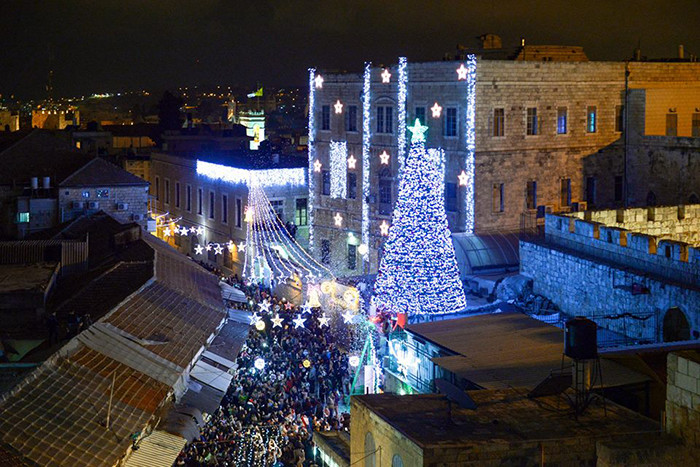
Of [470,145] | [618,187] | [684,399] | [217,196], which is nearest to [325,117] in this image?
[217,196]

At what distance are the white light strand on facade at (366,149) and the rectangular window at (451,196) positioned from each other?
4464mm

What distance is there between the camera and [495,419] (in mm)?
13312

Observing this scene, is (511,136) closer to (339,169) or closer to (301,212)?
(339,169)

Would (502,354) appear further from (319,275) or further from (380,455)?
(319,275)

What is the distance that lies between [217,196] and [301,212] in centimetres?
547

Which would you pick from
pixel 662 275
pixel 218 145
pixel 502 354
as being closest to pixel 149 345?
pixel 502 354

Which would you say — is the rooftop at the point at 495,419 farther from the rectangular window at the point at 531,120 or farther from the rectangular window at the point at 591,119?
the rectangular window at the point at 591,119

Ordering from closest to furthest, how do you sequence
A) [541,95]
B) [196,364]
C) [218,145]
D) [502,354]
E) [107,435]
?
[107,435], [502,354], [196,364], [541,95], [218,145]

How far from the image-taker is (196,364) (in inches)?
941

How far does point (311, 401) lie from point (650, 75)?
22.6 m

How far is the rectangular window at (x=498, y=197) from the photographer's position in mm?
36562

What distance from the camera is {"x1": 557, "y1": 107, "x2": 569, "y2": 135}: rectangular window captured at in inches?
1487

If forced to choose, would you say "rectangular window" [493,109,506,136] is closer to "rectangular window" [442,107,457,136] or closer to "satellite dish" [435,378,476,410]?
"rectangular window" [442,107,457,136]

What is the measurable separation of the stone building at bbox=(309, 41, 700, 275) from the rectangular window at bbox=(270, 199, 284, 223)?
3.48 m
